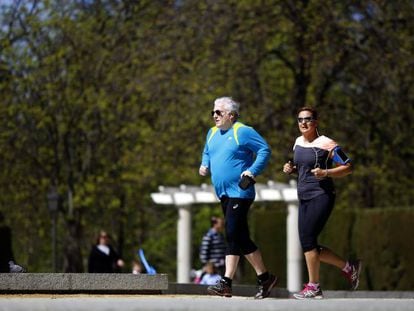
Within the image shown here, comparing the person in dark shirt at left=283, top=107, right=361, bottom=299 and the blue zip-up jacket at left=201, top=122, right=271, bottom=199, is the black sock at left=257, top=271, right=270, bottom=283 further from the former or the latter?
the blue zip-up jacket at left=201, top=122, right=271, bottom=199

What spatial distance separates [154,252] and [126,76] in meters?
23.2

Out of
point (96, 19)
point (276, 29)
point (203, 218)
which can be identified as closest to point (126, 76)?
point (96, 19)

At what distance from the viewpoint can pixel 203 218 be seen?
57.9m

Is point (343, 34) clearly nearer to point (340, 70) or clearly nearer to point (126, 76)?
point (340, 70)

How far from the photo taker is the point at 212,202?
30547mm

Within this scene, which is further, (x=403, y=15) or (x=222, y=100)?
(x=403, y=15)

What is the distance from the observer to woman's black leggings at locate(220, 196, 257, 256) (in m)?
13.5

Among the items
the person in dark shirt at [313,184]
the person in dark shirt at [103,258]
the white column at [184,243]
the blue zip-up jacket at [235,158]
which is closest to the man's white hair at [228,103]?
the blue zip-up jacket at [235,158]

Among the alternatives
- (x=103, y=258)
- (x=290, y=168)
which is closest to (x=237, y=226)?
(x=290, y=168)

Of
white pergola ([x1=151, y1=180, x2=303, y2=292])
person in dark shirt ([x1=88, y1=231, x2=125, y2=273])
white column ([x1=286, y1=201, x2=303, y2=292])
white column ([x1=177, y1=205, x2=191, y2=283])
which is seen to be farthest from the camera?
white column ([x1=177, y1=205, x2=191, y2=283])

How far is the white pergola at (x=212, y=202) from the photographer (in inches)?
1142

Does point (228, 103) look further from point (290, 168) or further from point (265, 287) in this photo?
point (265, 287)

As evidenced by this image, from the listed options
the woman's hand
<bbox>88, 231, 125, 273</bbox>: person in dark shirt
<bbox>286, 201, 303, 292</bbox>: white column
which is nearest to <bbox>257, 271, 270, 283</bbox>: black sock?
the woman's hand

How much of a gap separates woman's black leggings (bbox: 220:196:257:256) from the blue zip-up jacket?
0.07 meters
